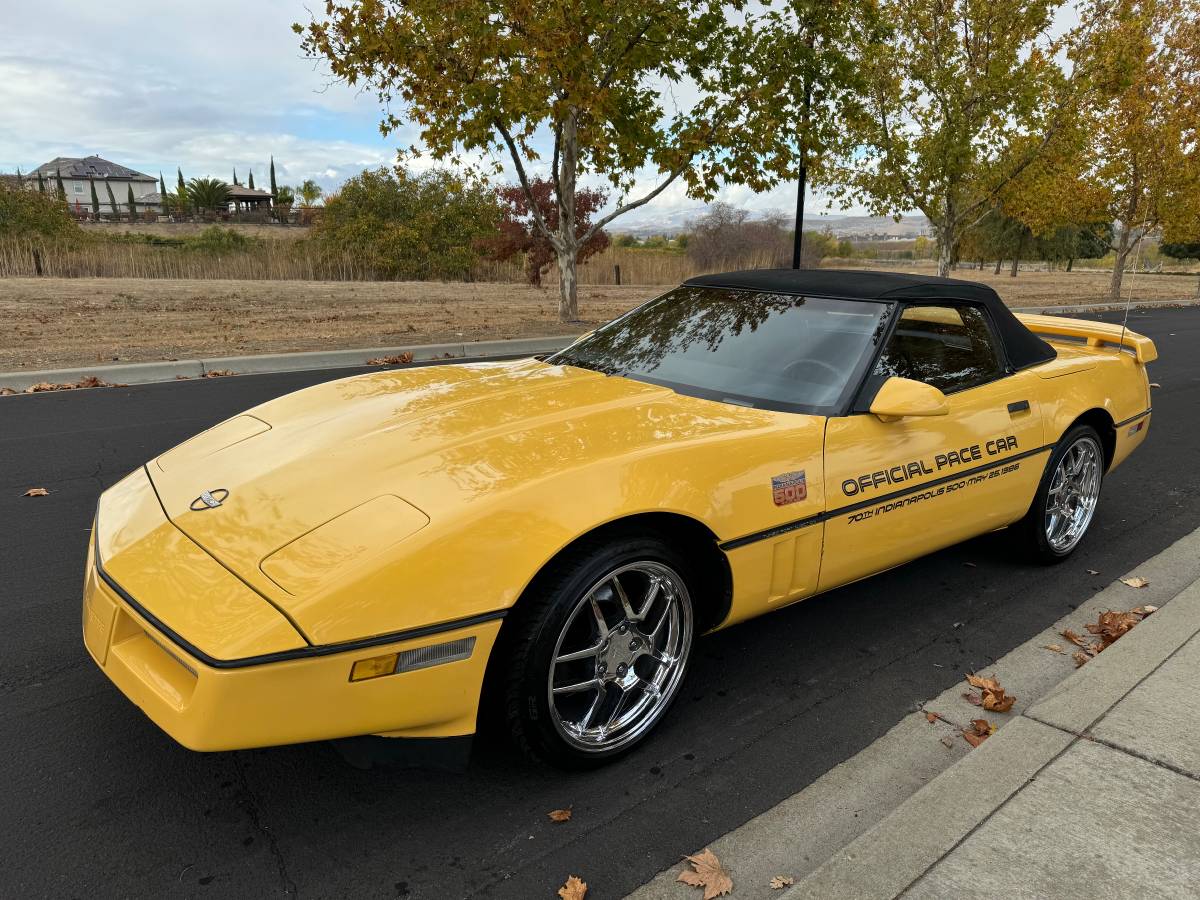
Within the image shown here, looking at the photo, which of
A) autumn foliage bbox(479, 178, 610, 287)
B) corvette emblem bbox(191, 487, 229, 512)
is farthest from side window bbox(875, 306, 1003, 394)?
autumn foliage bbox(479, 178, 610, 287)

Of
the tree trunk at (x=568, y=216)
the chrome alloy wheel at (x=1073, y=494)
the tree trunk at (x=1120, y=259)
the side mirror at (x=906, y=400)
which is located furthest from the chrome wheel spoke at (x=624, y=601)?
the tree trunk at (x=1120, y=259)

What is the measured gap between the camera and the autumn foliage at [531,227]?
2670 cm

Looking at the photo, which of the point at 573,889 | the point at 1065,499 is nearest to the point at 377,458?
the point at 573,889

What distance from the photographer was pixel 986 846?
79.9 inches

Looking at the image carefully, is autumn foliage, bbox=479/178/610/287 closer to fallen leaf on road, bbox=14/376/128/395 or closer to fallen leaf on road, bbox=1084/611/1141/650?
fallen leaf on road, bbox=14/376/128/395

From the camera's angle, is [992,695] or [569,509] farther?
[992,695]

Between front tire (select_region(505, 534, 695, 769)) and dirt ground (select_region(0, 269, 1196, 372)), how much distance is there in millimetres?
8850

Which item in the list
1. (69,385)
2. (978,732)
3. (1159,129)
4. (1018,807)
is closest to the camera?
(1018,807)

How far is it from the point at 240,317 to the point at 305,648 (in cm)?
1354

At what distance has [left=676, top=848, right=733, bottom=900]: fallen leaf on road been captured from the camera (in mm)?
2023

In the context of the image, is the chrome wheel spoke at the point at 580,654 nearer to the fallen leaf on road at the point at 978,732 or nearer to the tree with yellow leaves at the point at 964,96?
the fallen leaf on road at the point at 978,732

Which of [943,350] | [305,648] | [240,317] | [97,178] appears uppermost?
[97,178]

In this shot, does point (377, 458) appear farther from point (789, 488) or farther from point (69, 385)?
point (69, 385)

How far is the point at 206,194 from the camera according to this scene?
6731 centimetres
